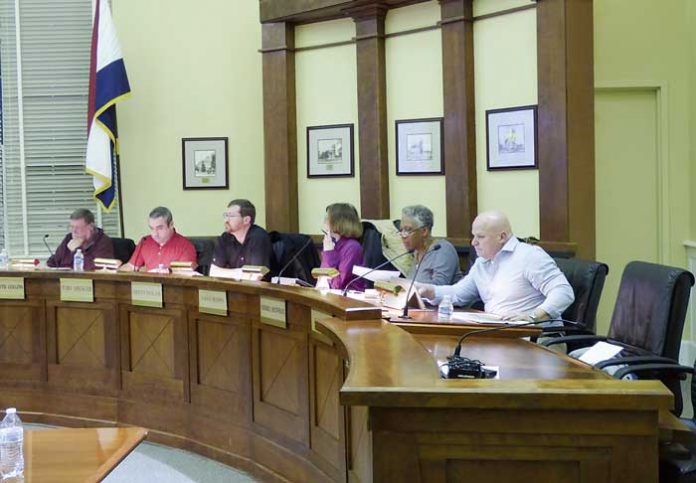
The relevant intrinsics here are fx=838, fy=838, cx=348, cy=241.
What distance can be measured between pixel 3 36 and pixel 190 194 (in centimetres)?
225

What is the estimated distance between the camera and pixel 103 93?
23.5 feet

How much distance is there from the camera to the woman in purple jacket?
503cm

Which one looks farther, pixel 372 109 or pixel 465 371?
pixel 372 109

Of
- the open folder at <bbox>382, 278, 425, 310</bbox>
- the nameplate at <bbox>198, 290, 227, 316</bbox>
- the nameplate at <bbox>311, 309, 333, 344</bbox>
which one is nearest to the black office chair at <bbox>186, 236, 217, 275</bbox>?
the nameplate at <bbox>198, 290, 227, 316</bbox>

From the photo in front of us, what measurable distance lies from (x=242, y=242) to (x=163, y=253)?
2.01 ft

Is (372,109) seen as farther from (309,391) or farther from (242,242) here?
(309,391)

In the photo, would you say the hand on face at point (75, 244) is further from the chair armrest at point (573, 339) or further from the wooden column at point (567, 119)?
the chair armrest at point (573, 339)

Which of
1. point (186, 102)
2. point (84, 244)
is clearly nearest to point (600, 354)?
point (84, 244)

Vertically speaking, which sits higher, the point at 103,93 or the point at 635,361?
the point at 103,93

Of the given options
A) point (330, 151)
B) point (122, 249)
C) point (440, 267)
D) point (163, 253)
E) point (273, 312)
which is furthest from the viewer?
point (330, 151)

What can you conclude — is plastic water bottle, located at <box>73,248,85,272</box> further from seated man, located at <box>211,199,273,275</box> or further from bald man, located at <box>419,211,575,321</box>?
bald man, located at <box>419,211,575,321</box>

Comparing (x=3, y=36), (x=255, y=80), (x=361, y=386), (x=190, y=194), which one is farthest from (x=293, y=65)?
(x=361, y=386)

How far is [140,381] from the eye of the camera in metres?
4.74

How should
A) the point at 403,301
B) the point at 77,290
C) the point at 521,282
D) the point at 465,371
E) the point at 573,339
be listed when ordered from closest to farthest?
the point at 465,371, the point at 573,339, the point at 403,301, the point at 521,282, the point at 77,290
